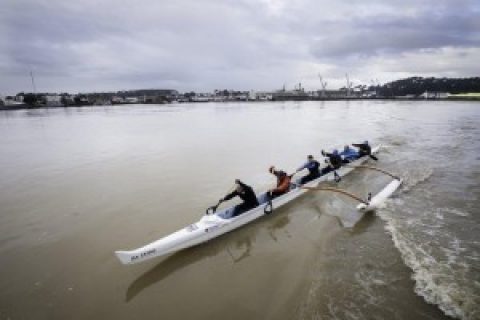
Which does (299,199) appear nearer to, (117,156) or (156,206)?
(156,206)

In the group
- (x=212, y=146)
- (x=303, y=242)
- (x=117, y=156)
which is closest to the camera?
(x=303, y=242)

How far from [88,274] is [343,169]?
14312mm

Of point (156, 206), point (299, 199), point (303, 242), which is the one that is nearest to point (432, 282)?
point (303, 242)

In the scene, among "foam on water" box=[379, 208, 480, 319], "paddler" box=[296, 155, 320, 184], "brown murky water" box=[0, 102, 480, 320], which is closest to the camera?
"foam on water" box=[379, 208, 480, 319]

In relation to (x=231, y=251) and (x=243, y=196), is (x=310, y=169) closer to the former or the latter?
(x=243, y=196)

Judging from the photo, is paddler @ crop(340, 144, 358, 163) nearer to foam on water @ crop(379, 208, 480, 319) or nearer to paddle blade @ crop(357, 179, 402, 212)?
paddle blade @ crop(357, 179, 402, 212)

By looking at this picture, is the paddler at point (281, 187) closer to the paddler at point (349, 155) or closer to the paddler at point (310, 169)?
the paddler at point (310, 169)

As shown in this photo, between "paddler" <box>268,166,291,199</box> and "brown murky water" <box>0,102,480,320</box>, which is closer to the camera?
"brown murky water" <box>0,102,480,320</box>

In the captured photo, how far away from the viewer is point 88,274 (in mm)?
8445

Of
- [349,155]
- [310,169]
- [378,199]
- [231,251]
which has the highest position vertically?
[310,169]

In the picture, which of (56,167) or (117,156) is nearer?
(56,167)

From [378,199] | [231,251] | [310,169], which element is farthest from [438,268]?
[310,169]

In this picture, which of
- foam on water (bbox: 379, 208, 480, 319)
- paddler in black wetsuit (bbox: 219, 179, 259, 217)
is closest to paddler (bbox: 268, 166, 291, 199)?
paddler in black wetsuit (bbox: 219, 179, 259, 217)

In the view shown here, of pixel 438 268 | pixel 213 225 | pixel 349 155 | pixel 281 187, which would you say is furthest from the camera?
pixel 349 155
